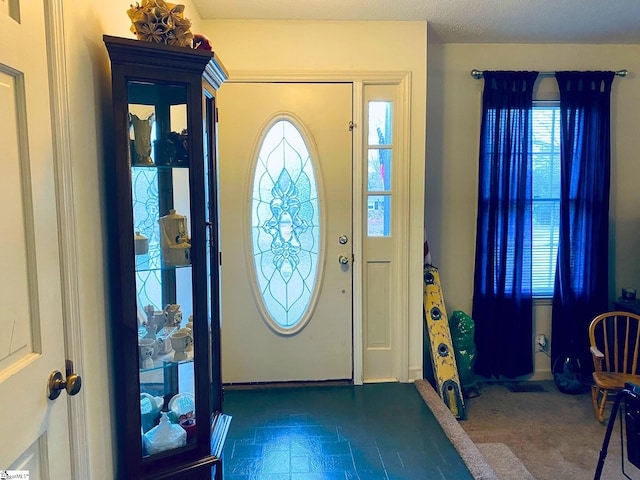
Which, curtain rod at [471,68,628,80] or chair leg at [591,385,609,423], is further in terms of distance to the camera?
curtain rod at [471,68,628,80]

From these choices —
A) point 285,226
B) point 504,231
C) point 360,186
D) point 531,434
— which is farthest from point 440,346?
point 285,226

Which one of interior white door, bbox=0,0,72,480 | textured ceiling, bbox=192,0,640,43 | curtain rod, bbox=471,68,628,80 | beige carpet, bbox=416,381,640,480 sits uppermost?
textured ceiling, bbox=192,0,640,43

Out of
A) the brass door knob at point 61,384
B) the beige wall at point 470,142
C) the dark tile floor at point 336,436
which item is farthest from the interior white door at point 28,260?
the beige wall at point 470,142

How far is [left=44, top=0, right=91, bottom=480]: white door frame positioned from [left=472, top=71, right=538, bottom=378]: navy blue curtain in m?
2.93

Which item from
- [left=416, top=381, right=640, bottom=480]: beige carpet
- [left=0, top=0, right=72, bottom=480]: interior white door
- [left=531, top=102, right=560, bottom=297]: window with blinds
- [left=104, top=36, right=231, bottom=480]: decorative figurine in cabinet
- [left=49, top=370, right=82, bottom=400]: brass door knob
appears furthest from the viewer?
[left=531, top=102, right=560, bottom=297]: window with blinds

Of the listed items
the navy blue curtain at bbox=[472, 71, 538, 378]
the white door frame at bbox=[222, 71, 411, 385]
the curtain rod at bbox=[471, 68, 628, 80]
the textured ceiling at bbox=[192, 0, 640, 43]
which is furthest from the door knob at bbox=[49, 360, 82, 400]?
the curtain rod at bbox=[471, 68, 628, 80]

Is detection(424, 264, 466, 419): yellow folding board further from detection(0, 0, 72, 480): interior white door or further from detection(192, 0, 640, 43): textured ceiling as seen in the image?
detection(0, 0, 72, 480): interior white door

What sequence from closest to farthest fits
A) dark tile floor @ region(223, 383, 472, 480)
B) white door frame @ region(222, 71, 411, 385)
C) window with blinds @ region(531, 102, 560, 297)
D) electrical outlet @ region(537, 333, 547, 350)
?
dark tile floor @ region(223, 383, 472, 480) → white door frame @ region(222, 71, 411, 385) → window with blinds @ region(531, 102, 560, 297) → electrical outlet @ region(537, 333, 547, 350)

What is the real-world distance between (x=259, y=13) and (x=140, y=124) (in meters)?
1.64

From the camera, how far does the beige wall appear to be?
352cm

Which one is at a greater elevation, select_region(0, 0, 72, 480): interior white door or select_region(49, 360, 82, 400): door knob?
select_region(0, 0, 72, 480): interior white door

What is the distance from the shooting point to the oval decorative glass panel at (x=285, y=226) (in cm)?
310

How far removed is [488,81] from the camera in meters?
3.47

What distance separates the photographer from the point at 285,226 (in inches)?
124
